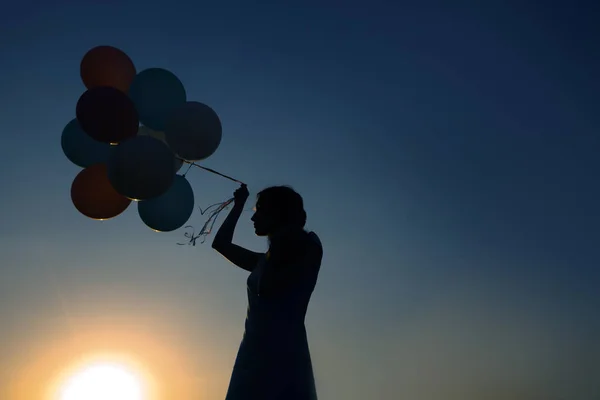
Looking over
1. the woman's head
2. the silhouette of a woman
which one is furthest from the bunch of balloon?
the silhouette of a woman

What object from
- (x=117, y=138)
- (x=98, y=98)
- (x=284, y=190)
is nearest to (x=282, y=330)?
(x=284, y=190)

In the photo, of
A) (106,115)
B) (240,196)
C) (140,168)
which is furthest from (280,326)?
(106,115)

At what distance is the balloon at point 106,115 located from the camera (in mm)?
3168

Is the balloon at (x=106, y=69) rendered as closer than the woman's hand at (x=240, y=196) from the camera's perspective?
No

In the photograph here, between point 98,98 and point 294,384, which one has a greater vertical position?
point 98,98

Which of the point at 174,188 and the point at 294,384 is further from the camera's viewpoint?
the point at 174,188

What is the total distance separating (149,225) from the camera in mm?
3438

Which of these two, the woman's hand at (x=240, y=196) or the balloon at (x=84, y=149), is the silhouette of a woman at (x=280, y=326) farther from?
the balloon at (x=84, y=149)

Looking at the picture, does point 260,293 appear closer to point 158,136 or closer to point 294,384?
point 294,384

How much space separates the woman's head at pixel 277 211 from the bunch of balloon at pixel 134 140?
2.49 ft

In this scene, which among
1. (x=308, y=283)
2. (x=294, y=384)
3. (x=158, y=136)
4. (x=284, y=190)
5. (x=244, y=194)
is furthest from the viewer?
(x=158, y=136)

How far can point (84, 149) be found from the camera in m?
3.49

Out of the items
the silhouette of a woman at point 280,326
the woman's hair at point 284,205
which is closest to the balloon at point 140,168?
the woman's hair at point 284,205

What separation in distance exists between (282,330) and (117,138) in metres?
1.69
